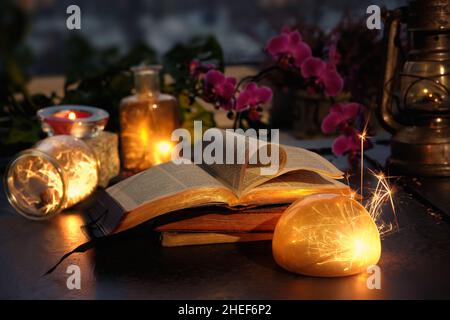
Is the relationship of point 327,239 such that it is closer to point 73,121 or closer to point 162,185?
point 162,185

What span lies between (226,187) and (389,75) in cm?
58

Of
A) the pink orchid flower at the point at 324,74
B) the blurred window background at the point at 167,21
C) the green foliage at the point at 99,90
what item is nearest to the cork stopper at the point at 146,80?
the green foliage at the point at 99,90

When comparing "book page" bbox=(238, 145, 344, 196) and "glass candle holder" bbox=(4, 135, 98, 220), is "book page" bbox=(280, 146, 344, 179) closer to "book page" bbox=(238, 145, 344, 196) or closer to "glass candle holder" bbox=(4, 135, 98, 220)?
"book page" bbox=(238, 145, 344, 196)

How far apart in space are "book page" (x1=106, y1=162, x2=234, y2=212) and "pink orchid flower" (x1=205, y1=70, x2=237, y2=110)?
34 centimetres

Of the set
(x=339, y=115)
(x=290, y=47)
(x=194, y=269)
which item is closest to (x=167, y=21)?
(x=290, y=47)

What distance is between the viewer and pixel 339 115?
1463 mm

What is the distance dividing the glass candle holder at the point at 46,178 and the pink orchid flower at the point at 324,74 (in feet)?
1.76

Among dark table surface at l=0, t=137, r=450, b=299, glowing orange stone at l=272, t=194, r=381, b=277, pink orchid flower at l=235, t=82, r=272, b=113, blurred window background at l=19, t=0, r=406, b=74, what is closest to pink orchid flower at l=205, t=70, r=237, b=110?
pink orchid flower at l=235, t=82, r=272, b=113

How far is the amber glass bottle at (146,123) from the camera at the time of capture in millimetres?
1486

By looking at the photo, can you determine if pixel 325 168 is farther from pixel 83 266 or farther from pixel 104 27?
pixel 104 27

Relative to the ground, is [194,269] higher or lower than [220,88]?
lower

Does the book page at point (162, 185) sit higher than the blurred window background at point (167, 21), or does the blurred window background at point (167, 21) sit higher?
the blurred window background at point (167, 21)

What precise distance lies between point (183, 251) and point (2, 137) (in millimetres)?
889

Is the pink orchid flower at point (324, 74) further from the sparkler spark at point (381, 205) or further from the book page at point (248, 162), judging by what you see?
the book page at point (248, 162)
